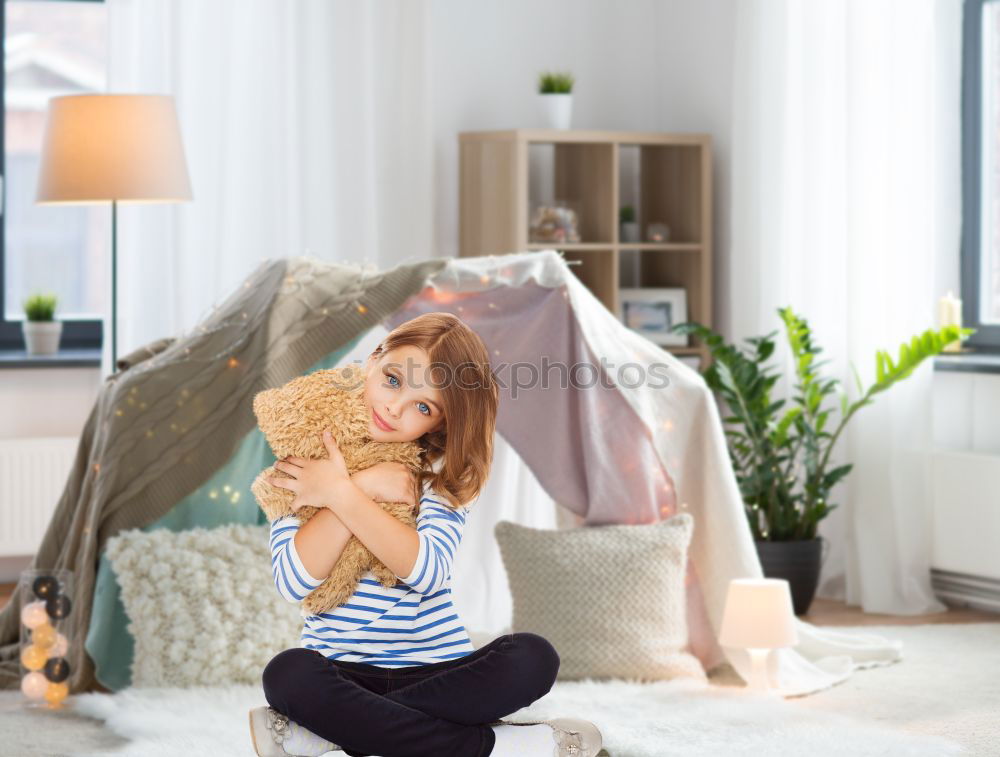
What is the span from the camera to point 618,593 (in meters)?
2.99

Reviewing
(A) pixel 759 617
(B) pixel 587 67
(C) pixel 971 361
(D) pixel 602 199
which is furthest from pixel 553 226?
(A) pixel 759 617

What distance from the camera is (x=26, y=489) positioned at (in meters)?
4.18

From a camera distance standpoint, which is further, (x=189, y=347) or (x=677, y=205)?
(x=677, y=205)

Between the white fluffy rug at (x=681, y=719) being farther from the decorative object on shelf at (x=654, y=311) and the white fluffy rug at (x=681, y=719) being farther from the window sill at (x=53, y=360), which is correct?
the decorative object on shelf at (x=654, y=311)

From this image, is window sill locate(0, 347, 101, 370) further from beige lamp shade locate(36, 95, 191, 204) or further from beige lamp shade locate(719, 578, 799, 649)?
beige lamp shade locate(719, 578, 799, 649)

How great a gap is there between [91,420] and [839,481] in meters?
2.16

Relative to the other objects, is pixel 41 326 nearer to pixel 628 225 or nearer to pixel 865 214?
pixel 628 225

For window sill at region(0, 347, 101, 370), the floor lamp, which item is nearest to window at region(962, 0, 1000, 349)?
the floor lamp

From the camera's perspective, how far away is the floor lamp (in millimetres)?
3518

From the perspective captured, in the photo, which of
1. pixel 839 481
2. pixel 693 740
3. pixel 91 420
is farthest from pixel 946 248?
pixel 91 420

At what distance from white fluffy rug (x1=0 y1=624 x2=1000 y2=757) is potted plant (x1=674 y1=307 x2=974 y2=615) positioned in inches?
29.4

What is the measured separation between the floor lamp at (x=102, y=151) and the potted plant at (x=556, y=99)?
1.48 meters

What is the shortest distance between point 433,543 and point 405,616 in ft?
0.32

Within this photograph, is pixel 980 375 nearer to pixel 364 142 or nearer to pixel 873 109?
pixel 873 109
